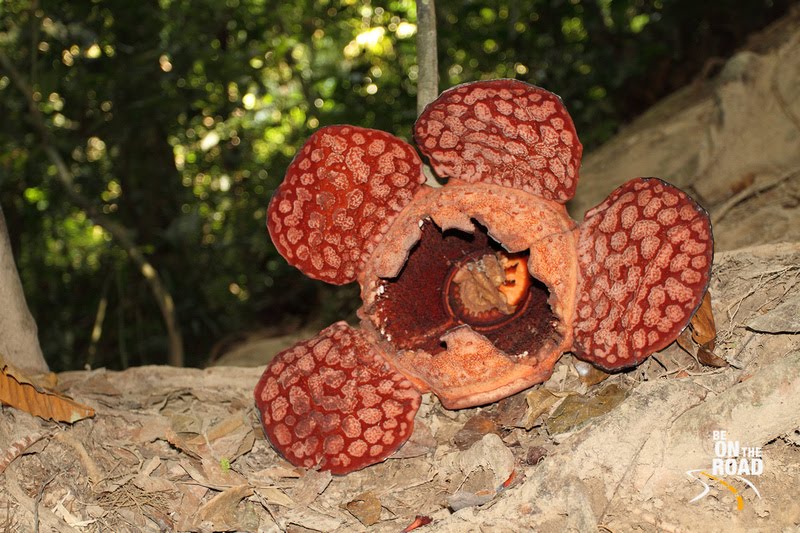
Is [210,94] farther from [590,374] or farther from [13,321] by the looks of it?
[590,374]

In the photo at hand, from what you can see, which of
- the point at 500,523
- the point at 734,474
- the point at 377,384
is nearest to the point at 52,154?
the point at 377,384

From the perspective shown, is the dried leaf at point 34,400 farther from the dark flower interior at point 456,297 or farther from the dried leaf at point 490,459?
the dried leaf at point 490,459

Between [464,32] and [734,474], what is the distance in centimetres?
430

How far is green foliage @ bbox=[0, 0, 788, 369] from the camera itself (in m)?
4.86

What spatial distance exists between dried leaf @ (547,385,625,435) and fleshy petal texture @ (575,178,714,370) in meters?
0.11

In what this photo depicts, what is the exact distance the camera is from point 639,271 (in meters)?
1.94

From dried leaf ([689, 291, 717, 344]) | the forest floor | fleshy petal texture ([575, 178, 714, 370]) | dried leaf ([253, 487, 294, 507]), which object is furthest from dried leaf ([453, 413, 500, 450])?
dried leaf ([689, 291, 717, 344])

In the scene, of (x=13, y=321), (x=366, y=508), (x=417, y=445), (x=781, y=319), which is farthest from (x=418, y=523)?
(x=13, y=321)

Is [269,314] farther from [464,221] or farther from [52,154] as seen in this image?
[464,221]

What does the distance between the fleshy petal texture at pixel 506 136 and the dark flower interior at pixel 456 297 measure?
250 millimetres

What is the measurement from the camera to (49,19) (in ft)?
15.5

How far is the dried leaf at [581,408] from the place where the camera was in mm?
1995

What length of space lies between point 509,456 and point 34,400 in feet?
4.61

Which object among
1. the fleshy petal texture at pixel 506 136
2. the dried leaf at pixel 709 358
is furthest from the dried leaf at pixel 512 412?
the fleshy petal texture at pixel 506 136
